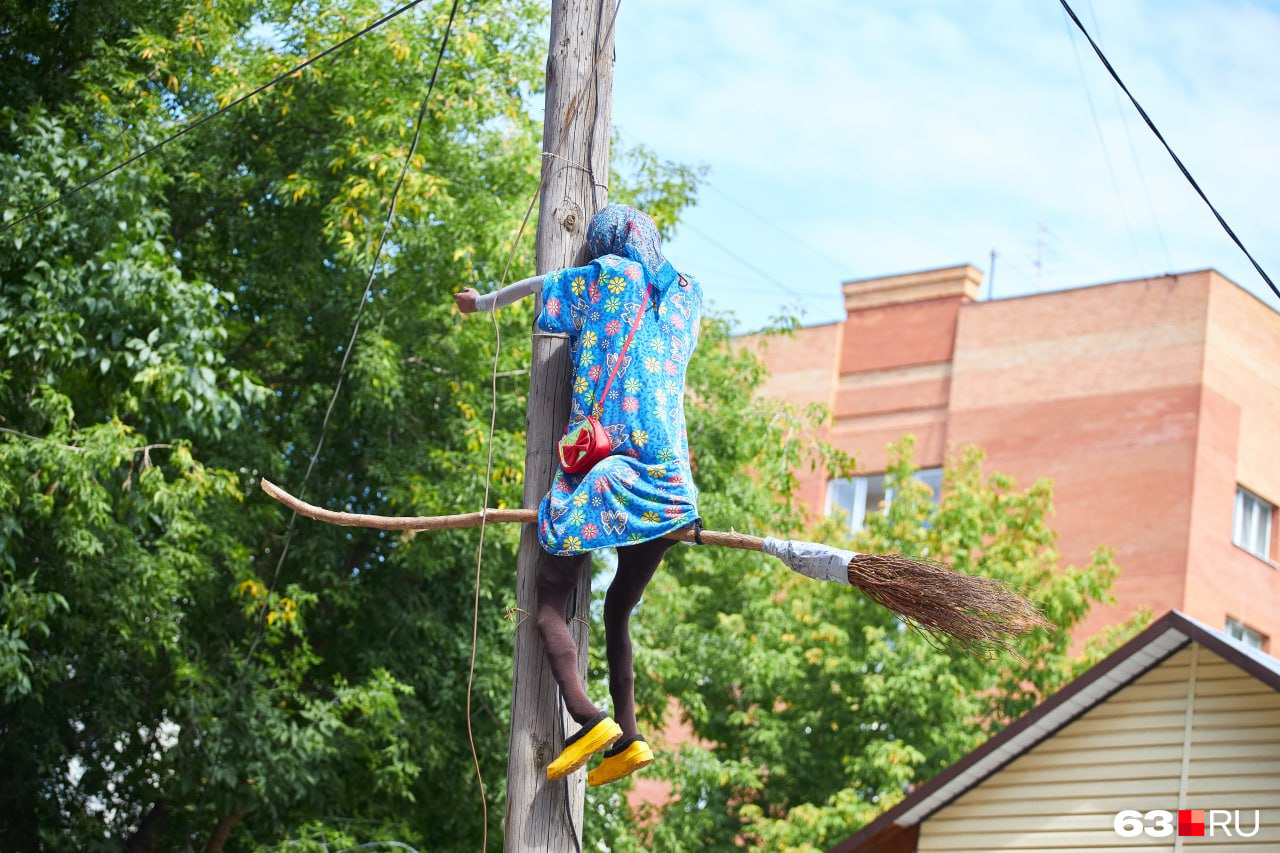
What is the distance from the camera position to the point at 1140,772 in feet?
36.9

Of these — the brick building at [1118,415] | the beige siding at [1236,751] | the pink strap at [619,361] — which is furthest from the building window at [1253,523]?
the pink strap at [619,361]

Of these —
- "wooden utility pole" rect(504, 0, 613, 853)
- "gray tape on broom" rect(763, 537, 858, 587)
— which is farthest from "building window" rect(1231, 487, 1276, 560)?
"gray tape on broom" rect(763, 537, 858, 587)

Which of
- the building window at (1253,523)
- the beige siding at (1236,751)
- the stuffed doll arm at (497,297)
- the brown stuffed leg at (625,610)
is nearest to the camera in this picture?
the brown stuffed leg at (625,610)

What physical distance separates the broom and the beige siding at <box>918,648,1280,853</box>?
5710 millimetres

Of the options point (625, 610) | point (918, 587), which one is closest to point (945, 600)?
point (918, 587)

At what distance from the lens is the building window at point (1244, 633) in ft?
91.8

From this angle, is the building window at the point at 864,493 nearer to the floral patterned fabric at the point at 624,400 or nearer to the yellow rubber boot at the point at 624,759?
the floral patterned fabric at the point at 624,400

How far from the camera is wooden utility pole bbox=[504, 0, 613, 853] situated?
5.61 metres

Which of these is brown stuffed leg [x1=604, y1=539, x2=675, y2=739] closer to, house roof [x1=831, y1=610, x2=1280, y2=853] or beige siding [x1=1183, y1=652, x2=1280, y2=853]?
A: house roof [x1=831, y1=610, x2=1280, y2=853]

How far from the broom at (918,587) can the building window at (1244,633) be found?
23.6m

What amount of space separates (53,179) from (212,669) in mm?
A: 4760

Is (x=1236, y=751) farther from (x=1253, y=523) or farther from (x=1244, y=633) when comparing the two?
(x=1253, y=523)

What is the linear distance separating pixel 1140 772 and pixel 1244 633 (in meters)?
18.3

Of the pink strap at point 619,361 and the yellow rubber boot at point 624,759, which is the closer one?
the yellow rubber boot at point 624,759
